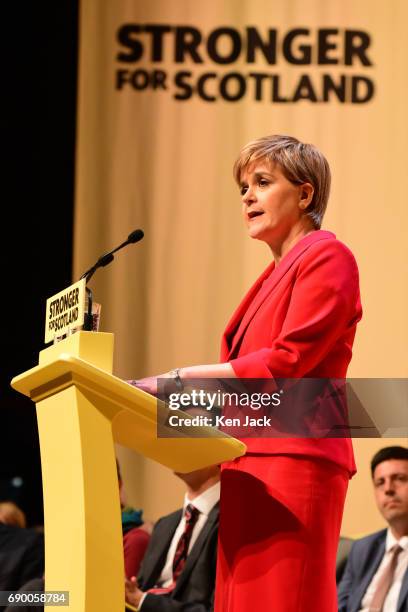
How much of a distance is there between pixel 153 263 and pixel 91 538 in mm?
3333

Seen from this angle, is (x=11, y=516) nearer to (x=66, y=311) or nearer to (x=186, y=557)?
(x=186, y=557)

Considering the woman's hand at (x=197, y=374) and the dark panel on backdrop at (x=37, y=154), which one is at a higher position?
the dark panel on backdrop at (x=37, y=154)

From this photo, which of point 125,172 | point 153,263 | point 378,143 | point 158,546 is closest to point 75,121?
point 125,172

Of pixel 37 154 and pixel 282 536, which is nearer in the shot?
pixel 282 536

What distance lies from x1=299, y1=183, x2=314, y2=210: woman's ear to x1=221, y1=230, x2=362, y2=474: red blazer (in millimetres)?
84

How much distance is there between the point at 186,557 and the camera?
3684 millimetres

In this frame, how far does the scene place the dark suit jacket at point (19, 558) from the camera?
4172mm

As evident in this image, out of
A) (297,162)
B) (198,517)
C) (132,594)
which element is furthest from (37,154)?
(297,162)

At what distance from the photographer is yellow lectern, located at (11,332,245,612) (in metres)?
1.73

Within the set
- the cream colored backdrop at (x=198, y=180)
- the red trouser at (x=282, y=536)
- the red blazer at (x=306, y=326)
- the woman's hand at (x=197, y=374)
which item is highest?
the cream colored backdrop at (x=198, y=180)

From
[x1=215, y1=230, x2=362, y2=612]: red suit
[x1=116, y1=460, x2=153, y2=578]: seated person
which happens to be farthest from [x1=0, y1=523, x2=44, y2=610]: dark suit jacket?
[x1=215, y1=230, x2=362, y2=612]: red suit

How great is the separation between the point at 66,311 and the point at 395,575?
2.44m

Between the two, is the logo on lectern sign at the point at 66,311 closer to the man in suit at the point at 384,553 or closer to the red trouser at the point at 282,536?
the red trouser at the point at 282,536

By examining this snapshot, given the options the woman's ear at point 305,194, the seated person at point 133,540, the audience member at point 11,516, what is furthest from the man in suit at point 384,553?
the woman's ear at point 305,194
